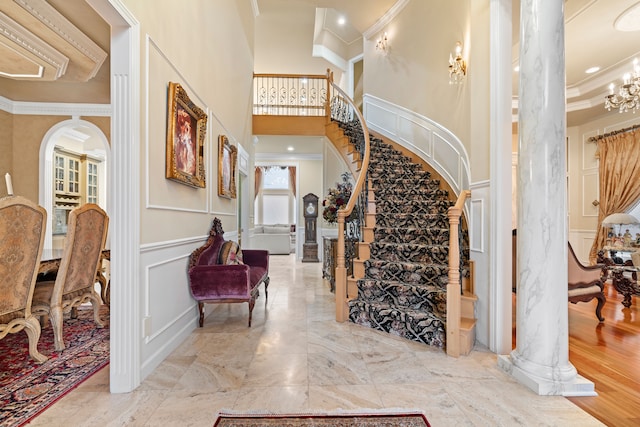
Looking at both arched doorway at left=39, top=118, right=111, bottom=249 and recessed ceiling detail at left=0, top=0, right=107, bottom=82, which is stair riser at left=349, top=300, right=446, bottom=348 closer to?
recessed ceiling detail at left=0, top=0, right=107, bottom=82

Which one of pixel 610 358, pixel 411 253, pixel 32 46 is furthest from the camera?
pixel 411 253

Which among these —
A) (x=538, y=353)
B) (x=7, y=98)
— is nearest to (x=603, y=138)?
(x=538, y=353)

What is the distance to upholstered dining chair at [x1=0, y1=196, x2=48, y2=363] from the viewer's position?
79.7 inches

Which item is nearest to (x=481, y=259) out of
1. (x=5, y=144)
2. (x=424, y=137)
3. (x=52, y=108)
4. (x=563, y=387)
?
(x=563, y=387)

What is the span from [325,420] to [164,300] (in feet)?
5.39

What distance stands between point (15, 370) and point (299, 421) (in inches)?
87.6

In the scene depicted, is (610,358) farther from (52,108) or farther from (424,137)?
(52,108)

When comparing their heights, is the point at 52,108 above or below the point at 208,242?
above

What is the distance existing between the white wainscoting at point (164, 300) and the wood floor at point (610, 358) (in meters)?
2.94

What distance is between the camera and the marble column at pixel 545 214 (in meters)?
2.07

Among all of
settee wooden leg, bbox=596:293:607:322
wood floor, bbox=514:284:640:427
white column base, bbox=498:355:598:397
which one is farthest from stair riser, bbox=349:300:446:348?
settee wooden leg, bbox=596:293:607:322

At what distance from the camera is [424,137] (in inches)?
217

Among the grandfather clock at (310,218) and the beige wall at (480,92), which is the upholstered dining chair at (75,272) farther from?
the grandfather clock at (310,218)

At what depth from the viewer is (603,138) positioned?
6.13 meters
